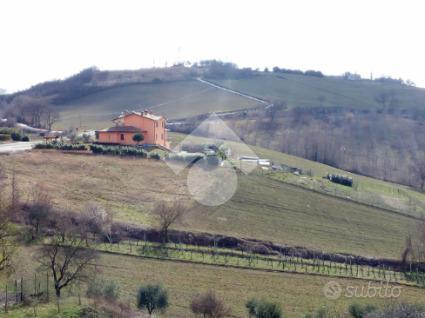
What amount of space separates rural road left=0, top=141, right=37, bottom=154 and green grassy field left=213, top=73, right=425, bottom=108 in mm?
43586

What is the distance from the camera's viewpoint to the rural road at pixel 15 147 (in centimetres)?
3981

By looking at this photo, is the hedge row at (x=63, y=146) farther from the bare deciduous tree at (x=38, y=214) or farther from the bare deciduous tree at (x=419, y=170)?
the bare deciduous tree at (x=419, y=170)

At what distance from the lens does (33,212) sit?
88.4 ft

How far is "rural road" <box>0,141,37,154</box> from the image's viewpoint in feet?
131

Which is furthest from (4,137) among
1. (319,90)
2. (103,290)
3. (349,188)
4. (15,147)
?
(319,90)

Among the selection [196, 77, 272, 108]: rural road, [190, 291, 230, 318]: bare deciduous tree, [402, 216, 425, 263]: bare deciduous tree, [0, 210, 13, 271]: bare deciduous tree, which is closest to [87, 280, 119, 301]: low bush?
[190, 291, 230, 318]: bare deciduous tree

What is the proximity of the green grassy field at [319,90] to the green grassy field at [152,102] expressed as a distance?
20.0 feet

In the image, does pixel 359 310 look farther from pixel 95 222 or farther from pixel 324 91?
pixel 324 91

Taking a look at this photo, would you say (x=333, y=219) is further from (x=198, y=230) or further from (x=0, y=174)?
(x=0, y=174)

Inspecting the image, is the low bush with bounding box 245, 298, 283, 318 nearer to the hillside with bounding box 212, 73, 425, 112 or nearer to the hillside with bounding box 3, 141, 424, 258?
the hillside with bounding box 3, 141, 424, 258

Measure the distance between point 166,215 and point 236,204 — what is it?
685 centimetres

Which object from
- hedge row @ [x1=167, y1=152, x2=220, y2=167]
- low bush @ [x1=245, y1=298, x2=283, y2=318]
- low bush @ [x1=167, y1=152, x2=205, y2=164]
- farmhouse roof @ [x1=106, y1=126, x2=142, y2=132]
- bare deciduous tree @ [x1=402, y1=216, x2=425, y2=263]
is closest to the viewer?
low bush @ [x1=245, y1=298, x2=283, y2=318]

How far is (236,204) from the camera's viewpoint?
35.4 meters

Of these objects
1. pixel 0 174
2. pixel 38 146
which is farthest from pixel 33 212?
pixel 38 146
